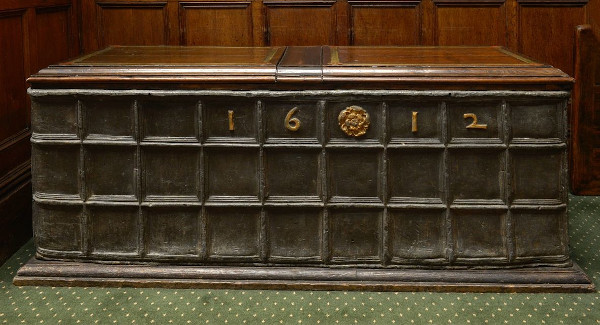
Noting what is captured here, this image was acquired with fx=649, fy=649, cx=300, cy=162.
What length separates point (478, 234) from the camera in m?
1.93

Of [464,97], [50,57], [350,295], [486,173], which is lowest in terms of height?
[350,295]

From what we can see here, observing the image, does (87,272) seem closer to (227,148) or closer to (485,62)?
(227,148)

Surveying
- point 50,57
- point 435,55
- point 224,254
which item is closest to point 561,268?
point 435,55

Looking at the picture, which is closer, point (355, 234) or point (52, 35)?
point (355, 234)

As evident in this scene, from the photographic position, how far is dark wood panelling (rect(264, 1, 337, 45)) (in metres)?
2.85

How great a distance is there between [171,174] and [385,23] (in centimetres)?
133

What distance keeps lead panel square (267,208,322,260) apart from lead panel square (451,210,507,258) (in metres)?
0.41

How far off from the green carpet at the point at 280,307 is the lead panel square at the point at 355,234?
4.6 inches

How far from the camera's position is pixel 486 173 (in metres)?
1.91

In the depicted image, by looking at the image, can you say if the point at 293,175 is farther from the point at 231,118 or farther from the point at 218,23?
the point at 218,23

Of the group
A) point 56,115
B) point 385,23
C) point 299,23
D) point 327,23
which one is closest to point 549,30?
point 385,23

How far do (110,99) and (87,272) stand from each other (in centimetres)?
53

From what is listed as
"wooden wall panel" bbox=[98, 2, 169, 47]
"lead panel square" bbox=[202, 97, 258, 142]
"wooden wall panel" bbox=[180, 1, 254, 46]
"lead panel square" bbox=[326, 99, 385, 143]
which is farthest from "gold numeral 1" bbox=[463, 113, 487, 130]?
"wooden wall panel" bbox=[98, 2, 169, 47]

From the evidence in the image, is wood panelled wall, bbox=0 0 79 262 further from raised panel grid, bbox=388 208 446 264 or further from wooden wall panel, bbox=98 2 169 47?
raised panel grid, bbox=388 208 446 264
